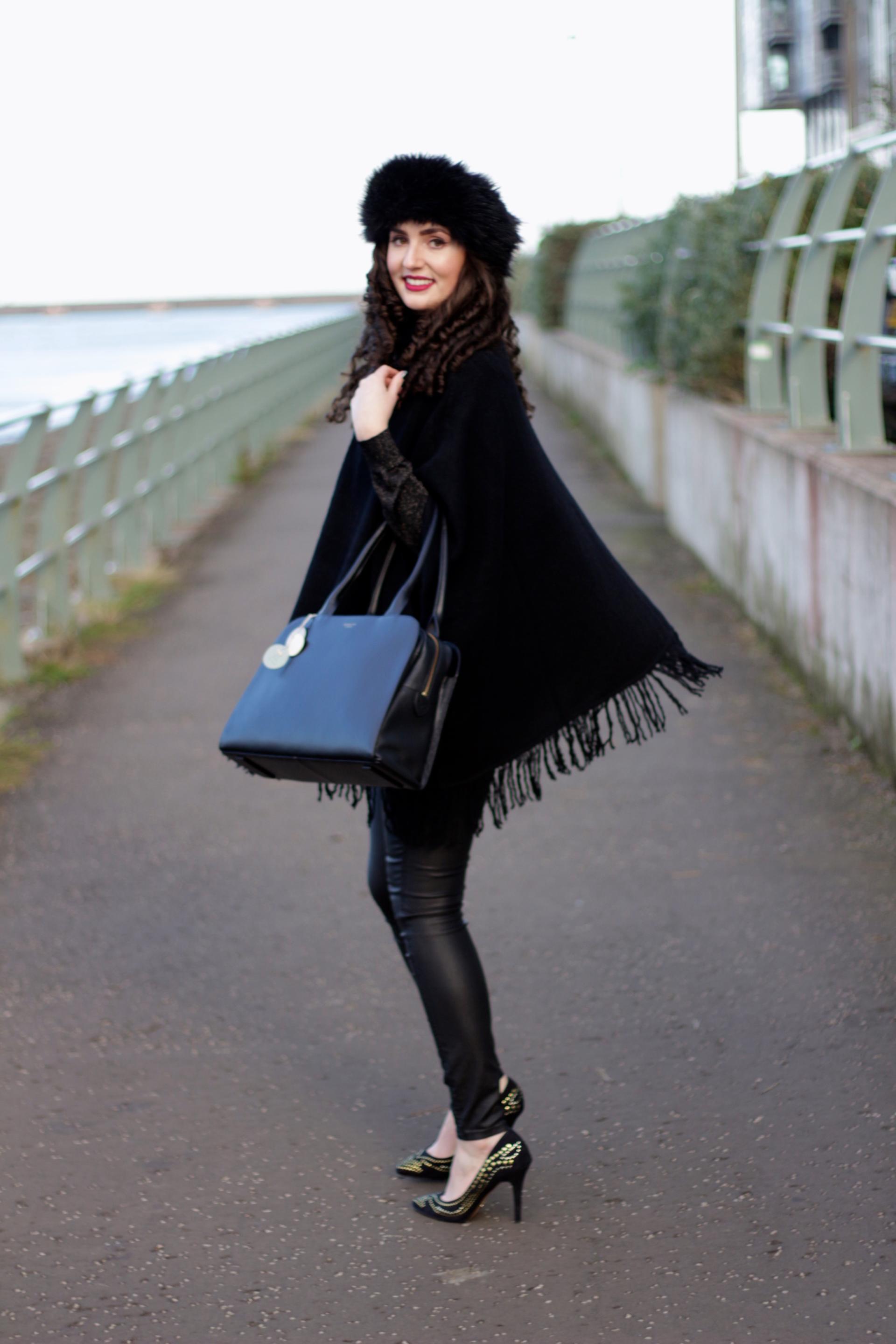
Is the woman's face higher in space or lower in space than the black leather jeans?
higher

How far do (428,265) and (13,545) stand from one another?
5.29 meters

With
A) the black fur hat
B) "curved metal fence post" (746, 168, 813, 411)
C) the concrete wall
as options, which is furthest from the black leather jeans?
"curved metal fence post" (746, 168, 813, 411)

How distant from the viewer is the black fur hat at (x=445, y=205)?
3020mm

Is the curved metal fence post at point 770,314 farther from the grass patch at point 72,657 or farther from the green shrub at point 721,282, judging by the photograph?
the grass patch at point 72,657

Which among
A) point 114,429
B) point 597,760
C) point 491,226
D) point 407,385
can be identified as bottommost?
point 597,760

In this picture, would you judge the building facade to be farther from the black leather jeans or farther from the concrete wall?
the black leather jeans

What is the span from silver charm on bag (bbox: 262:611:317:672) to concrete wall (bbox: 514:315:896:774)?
10.2 ft

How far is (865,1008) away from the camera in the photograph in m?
4.16

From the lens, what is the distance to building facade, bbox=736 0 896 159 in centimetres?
5209

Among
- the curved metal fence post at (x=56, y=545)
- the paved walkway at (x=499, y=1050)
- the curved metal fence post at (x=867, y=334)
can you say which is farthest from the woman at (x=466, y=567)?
the curved metal fence post at (x=56, y=545)

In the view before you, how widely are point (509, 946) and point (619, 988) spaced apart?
435 millimetres

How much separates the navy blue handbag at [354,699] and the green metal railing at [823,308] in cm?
394

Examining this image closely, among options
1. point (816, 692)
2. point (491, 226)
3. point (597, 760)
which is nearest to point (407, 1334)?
point (491, 226)

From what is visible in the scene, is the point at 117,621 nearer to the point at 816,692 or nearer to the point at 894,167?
the point at 816,692
